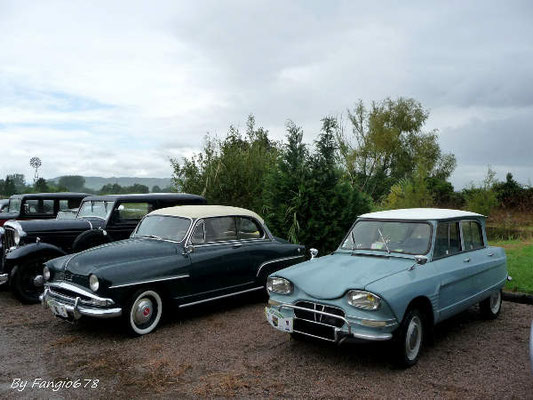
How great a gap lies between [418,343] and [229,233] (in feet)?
11.5

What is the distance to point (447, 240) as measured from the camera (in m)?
5.74

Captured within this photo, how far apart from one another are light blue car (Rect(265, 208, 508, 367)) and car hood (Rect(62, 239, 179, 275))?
1936 millimetres

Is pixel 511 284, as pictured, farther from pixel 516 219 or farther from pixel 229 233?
pixel 516 219

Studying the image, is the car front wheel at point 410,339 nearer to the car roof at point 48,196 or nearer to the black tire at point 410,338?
A: the black tire at point 410,338

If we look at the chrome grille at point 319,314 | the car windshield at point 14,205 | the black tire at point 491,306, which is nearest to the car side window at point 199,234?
the chrome grille at point 319,314

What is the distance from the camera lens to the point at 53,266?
253 inches

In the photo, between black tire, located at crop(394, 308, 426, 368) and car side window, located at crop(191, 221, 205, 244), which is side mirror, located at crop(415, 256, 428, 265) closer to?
black tire, located at crop(394, 308, 426, 368)

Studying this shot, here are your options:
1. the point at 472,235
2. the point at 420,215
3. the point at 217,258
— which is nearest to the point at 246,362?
the point at 217,258

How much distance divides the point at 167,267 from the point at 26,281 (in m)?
3.33

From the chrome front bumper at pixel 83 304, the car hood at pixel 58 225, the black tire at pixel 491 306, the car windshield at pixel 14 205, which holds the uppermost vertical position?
the car windshield at pixel 14 205

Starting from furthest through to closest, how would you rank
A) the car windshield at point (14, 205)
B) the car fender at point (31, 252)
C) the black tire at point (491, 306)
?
the car windshield at point (14, 205) → the car fender at point (31, 252) → the black tire at point (491, 306)

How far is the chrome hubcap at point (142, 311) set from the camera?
5.99 metres

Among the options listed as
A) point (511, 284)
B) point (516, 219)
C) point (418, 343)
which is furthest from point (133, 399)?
point (516, 219)

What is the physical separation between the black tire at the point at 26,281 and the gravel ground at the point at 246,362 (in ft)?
3.81
